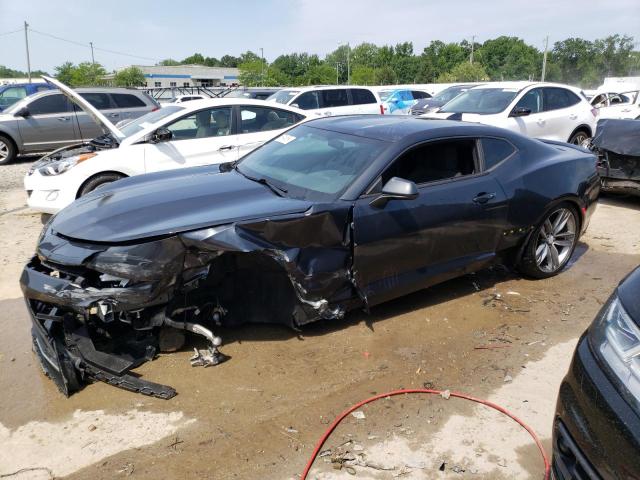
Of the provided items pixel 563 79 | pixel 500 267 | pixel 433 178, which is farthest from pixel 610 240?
pixel 563 79

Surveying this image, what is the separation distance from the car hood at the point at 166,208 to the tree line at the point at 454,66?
194ft

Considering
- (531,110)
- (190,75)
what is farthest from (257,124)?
(190,75)

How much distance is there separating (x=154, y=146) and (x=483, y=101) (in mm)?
6520

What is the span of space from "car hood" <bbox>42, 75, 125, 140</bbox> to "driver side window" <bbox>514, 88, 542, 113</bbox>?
7.02m

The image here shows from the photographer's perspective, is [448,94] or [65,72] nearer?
[448,94]

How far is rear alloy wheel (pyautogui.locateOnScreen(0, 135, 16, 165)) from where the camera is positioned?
37.9 feet

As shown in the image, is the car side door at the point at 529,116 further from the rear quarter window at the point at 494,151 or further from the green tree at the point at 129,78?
the green tree at the point at 129,78

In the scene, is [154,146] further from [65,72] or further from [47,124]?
[65,72]

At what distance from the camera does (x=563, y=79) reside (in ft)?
242

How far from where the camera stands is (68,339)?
3.14 meters

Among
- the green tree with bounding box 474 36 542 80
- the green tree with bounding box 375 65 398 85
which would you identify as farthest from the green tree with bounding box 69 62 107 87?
the green tree with bounding box 474 36 542 80

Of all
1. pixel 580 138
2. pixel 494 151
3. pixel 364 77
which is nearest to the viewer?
pixel 494 151

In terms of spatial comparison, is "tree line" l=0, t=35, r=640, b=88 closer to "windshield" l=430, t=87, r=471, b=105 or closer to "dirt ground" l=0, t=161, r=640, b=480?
"windshield" l=430, t=87, r=471, b=105

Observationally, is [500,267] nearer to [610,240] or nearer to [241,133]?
[610,240]
